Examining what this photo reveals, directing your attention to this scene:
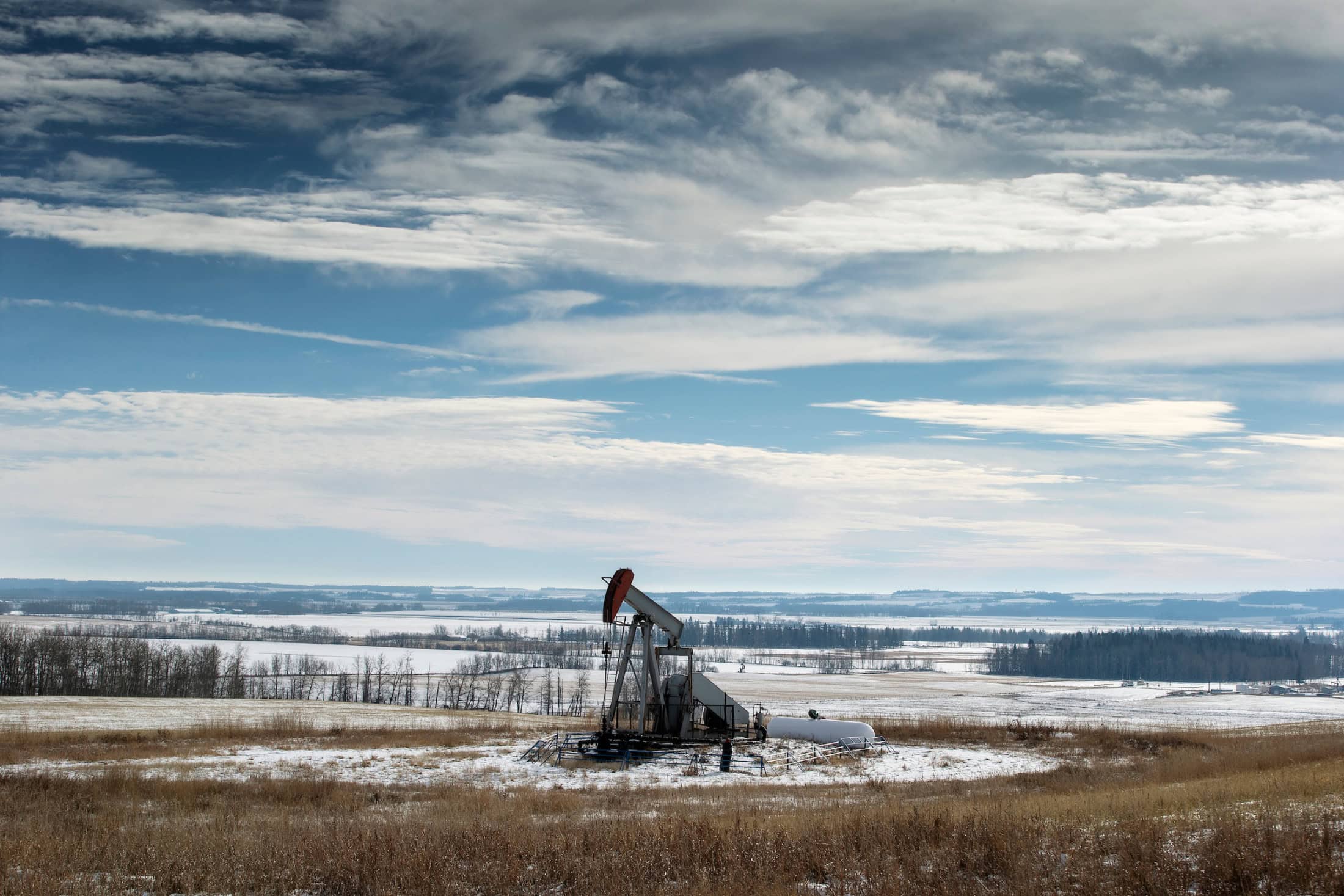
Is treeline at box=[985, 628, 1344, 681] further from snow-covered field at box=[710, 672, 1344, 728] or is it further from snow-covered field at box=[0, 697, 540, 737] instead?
snow-covered field at box=[0, 697, 540, 737]

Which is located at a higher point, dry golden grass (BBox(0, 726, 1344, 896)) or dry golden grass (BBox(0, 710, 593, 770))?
dry golden grass (BBox(0, 726, 1344, 896))

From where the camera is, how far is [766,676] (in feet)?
443

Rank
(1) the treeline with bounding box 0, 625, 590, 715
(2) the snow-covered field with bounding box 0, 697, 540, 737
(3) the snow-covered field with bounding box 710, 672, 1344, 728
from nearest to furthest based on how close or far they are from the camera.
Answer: (2) the snow-covered field with bounding box 0, 697, 540, 737
(1) the treeline with bounding box 0, 625, 590, 715
(3) the snow-covered field with bounding box 710, 672, 1344, 728

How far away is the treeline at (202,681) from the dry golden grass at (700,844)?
6130 cm

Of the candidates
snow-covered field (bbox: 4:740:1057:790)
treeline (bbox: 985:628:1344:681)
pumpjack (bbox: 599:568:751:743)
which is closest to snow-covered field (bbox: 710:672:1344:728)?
treeline (bbox: 985:628:1344:681)

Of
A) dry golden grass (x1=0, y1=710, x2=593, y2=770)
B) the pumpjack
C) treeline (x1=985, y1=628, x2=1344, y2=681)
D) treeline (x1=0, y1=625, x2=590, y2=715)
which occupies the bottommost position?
treeline (x1=985, y1=628, x2=1344, y2=681)

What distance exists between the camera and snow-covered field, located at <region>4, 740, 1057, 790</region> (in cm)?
2312

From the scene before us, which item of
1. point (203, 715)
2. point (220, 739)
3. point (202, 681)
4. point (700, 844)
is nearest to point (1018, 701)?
point (202, 681)

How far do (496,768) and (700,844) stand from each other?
1535cm

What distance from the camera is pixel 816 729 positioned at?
32.2 metres

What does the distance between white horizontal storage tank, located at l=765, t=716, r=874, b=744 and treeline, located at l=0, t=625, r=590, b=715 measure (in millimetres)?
46208

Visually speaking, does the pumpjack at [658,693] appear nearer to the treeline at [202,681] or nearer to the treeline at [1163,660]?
the treeline at [202,681]

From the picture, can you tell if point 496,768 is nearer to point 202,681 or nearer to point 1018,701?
point 202,681

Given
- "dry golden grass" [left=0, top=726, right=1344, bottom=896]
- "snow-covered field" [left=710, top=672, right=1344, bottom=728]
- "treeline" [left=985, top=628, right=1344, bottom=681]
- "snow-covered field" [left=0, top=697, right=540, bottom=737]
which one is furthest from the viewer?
"treeline" [left=985, top=628, right=1344, bottom=681]
